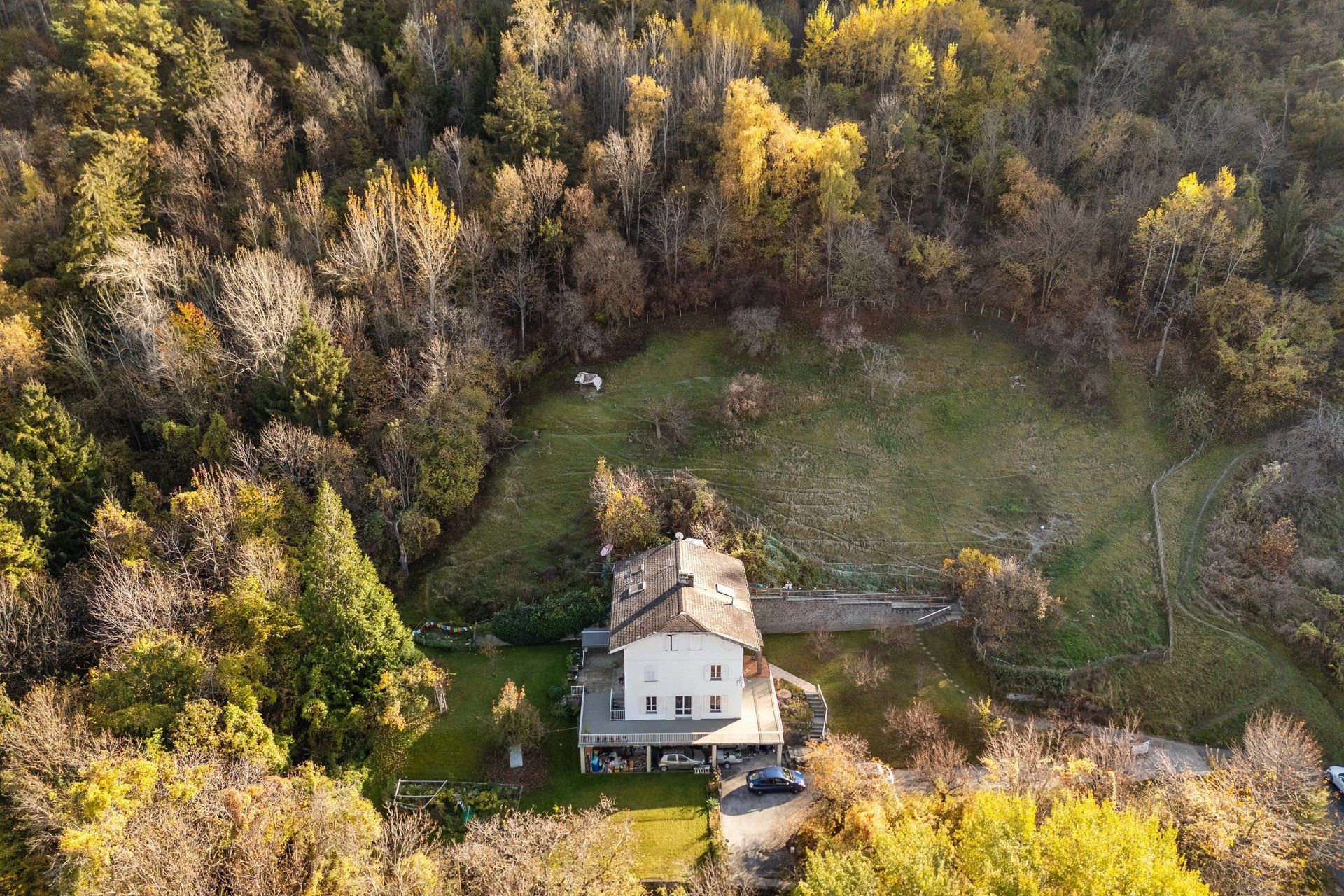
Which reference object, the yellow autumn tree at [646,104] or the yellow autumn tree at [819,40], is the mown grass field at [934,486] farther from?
the yellow autumn tree at [819,40]

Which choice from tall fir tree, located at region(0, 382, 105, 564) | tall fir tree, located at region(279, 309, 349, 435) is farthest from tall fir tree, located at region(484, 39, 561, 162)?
tall fir tree, located at region(0, 382, 105, 564)

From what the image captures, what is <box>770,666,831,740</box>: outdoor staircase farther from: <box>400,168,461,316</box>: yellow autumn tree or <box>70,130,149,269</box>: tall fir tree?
<box>70,130,149,269</box>: tall fir tree

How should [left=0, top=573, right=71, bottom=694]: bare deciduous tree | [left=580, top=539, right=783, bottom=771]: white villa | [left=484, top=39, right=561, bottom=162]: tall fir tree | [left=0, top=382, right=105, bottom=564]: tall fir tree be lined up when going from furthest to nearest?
[left=484, top=39, right=561, bottom=162]: tall fir tree, [left=0, top=382, right=105, bottom=564]: tall fir tree, [left=580, top=539, right=783, bottom=771]: white villa, [left=0, top=573, right=71, bottom=694]: bare deciduous tree

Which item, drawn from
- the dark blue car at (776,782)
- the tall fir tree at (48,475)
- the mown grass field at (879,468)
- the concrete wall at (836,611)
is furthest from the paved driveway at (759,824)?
the tall fir tree at (48,475)

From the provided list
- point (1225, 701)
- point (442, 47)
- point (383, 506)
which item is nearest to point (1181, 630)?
point (1225, 701)

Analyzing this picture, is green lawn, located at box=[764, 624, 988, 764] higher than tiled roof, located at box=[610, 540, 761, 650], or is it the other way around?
tiled roof, located at box=[610, 540, 761, 650]

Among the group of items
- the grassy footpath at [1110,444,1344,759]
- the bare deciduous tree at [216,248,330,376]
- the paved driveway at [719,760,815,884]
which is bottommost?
the paved driveway at [719,760,815,884]

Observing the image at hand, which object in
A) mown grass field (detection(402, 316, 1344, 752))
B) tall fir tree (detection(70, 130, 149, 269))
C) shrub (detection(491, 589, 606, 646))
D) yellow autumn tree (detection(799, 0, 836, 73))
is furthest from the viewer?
yellow autumn tree (detection(799, 0, 836, 73))
